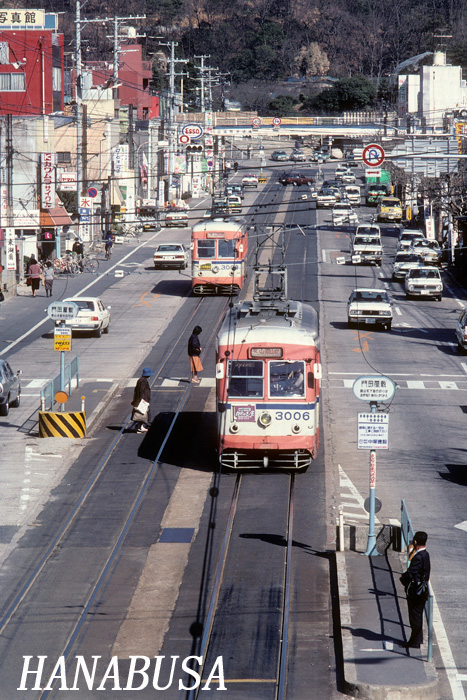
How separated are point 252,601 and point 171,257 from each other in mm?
47928

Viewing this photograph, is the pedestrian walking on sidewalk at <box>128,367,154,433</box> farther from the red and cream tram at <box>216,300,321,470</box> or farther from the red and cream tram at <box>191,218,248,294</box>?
the red and cream tram at <box>191,218,248,294</box>

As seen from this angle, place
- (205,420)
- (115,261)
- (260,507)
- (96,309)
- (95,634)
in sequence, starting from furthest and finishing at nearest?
(115,261) → (96,309) → (205,420) → (260,507) → (95,634)

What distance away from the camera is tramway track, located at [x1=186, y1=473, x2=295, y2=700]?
1321 centimetres

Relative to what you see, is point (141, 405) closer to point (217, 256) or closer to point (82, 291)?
point (217, 256)

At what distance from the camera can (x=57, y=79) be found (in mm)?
71562

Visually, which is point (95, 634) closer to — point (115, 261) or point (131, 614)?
point (131, 614)

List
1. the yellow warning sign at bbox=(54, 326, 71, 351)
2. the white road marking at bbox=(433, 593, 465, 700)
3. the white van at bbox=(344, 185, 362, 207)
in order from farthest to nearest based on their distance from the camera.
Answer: the white van at bbox=(344, 185, 362, 207)
the yellow warning sign at bbox=(54, 326, 71, 351)
the white road marking at bbox=(433, 593, 465, 700)

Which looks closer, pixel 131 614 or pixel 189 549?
pixel 131 614

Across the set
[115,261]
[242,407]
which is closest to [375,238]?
[115,261]

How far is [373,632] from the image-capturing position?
1401cm

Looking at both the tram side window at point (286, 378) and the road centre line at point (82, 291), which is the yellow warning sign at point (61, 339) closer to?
the tram side window at point (286, 378)

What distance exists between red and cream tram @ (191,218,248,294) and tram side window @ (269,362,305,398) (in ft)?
92.8

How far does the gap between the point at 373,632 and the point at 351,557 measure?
137 inches

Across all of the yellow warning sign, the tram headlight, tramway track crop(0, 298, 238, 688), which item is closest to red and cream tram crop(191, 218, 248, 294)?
tramway track crop(0, 298, 238, 688)
